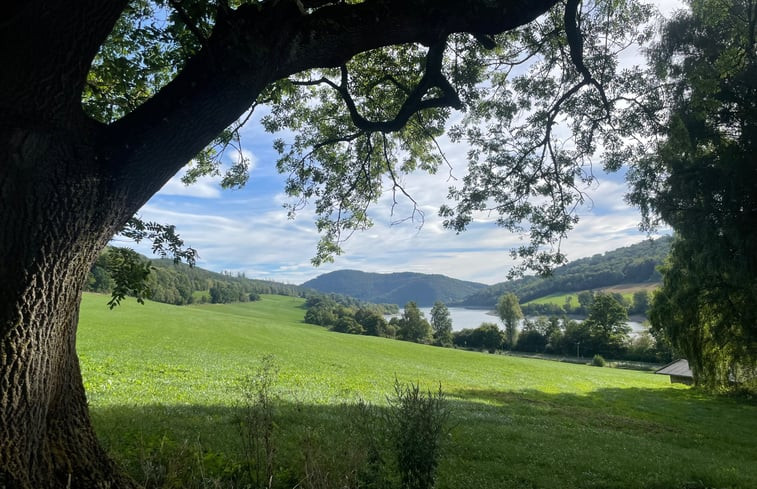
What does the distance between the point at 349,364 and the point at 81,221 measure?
2652 centimetres

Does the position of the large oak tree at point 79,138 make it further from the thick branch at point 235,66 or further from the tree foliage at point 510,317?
the tree foliage at point 510,317

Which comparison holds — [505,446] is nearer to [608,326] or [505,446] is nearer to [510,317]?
[608,326]

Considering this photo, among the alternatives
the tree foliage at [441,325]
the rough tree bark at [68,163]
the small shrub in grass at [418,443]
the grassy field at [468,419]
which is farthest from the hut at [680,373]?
the tree foliage at [441,325]

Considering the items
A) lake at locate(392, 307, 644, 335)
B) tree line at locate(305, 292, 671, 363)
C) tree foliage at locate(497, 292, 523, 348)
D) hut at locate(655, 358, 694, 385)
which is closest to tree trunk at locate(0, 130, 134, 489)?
hut at locate(655, 358, 694, 385)

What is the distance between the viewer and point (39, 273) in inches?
105

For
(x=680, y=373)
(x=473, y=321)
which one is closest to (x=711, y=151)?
(x=680, y=373)

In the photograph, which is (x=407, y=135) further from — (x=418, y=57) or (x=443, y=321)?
(x=443, y=321)

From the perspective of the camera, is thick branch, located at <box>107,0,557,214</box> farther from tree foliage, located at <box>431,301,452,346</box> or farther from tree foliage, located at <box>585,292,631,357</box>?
tree foliage, located at <box>431,301,452,346</box>

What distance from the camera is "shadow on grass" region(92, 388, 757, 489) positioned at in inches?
203

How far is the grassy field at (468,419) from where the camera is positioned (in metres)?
6.10

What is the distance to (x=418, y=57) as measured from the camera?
859 centimetres

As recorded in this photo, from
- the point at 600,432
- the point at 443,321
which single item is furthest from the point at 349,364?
the point at 443,321

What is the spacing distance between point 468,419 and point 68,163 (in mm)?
10747

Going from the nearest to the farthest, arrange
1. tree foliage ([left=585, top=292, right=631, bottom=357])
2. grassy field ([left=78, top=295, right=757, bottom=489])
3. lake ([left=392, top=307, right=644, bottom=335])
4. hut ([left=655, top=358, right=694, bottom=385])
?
grassy field ([left=78, top=295, right=757, bottom=489]), hut ([left=655, top=358, right=694, bottom=385]), tree foliage ([left=585, top=292, right=631, bottom=357]), lake ([left=392, top=307, right=644, bottom=335])
